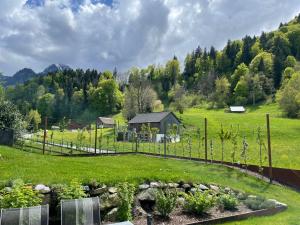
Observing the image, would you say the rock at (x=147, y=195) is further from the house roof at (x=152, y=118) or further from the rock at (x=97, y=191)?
the house roof at (x=152, y=118)

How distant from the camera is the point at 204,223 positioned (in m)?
8.56

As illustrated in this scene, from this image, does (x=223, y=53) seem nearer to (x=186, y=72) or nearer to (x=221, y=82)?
(x=186, y=72)

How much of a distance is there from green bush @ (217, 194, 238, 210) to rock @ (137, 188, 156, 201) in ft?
6.84

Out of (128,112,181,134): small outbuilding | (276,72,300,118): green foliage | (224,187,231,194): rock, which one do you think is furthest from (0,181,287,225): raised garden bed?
(276,72,300,118): green foliage

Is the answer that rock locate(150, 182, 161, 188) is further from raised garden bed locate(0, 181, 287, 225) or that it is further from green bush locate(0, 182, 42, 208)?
green bush locate(0, 182, 42, 208)

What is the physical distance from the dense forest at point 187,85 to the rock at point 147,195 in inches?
2180

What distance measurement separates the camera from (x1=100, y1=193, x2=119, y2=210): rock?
27.5 ft

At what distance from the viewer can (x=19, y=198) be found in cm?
695

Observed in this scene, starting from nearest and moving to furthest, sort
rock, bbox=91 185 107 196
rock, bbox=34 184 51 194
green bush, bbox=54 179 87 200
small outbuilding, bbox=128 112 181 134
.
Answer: green bush, bbox=54 179 87 200 → rock, bbox=34 184 51 194 → rock, bbox=91 185 107 196 → small outbuilding, bbox=128 112 181 134

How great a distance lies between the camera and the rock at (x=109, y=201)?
8391 mm

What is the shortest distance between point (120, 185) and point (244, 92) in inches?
3449

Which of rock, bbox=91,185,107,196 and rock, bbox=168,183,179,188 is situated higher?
rock, bbox=91,185,107,196

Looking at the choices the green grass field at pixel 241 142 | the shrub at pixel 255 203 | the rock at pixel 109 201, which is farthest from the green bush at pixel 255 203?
the green grass field at pixel 241 142

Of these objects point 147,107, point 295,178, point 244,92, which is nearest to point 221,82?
point 244,92
